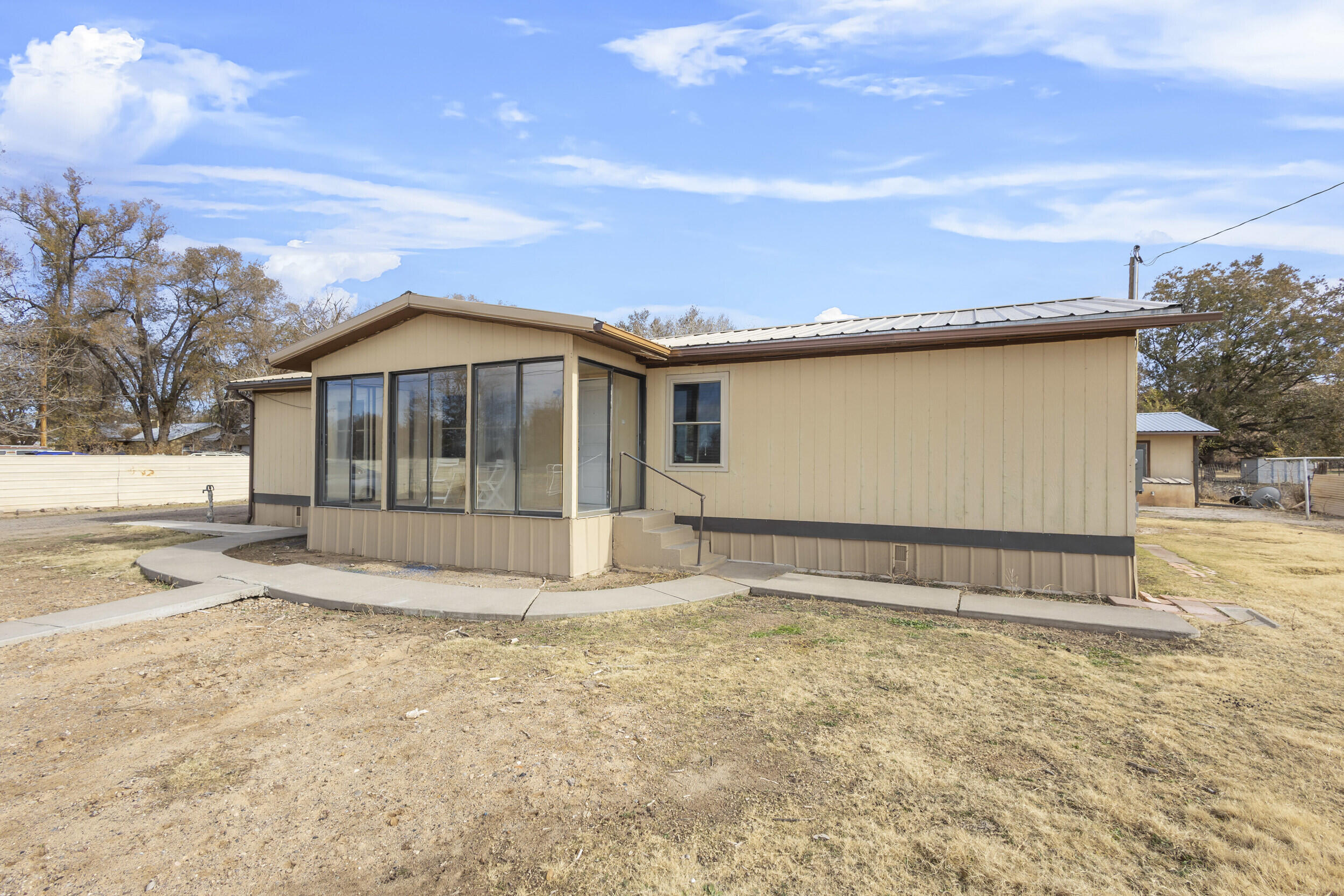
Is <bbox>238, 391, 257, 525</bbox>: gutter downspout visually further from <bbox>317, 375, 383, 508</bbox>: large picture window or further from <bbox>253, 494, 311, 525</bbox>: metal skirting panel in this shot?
<bbox>317, 375, 383, 508</bbox>: large picture window

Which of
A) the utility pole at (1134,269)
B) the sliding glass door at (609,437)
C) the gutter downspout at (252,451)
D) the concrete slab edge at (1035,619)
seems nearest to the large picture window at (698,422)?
the sliding glass door at (609,437)

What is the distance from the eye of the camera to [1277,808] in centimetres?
249

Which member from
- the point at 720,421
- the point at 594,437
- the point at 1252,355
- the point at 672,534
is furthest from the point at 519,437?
the point at 1252,355

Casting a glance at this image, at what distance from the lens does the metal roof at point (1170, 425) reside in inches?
738

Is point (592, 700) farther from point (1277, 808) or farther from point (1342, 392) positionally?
point (1342, 392)

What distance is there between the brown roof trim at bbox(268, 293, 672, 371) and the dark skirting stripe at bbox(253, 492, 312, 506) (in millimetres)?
3320

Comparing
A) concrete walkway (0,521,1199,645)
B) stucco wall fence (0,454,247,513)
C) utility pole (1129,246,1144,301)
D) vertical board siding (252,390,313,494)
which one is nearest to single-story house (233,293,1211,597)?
Answer: concrete walkway (0,521,1199,645)

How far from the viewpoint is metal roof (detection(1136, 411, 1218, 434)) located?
18.7m

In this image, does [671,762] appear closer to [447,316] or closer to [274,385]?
[447,316]

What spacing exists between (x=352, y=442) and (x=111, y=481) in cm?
1313

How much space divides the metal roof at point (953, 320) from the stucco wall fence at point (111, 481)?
1638 centimetres

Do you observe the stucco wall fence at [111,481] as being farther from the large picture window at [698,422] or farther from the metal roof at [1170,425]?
the metal roof at [1170,425]

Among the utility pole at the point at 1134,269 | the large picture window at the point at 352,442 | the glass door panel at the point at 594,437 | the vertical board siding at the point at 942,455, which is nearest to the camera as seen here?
the vertical board siding at the point at 942,455

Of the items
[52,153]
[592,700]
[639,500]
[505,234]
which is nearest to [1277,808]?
[592,700]
